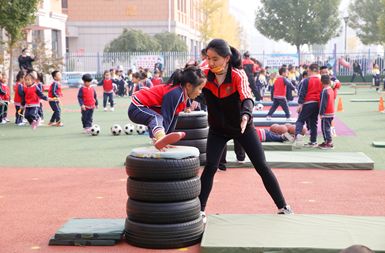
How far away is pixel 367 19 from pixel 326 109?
184 ft

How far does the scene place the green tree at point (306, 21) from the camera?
5894 centimetres

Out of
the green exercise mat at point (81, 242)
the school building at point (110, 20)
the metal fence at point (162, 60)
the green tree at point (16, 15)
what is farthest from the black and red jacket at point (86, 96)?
the school building at point (110, 20)

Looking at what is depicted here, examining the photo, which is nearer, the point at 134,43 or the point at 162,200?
the point at 162,200

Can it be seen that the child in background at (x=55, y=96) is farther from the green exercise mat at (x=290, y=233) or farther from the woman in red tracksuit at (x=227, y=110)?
the green exercise mat at (x=290, y=233)

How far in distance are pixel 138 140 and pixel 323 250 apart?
948cm

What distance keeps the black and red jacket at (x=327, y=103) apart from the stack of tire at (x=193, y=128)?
3432 millimetres

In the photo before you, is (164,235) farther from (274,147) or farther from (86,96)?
(86,96)

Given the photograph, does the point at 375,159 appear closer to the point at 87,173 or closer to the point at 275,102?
the point at 87,173

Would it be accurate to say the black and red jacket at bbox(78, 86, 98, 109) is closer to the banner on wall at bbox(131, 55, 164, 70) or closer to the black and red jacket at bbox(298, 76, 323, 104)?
the black and red jacket at bbox(298, 76, 323, 104)

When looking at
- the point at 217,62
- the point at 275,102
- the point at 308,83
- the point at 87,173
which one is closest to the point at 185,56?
the point at 275,102

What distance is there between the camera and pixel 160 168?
5.60 m

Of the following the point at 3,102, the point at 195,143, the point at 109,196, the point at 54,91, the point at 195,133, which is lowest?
the point at 109,196

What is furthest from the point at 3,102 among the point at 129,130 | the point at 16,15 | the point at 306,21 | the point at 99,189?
the point at 306,21

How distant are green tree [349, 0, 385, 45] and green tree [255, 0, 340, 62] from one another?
229 inches
